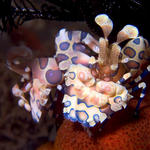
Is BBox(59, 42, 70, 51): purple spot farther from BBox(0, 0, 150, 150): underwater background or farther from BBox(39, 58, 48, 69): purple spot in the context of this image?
BBox(0, 0, 150, 150): underwater background

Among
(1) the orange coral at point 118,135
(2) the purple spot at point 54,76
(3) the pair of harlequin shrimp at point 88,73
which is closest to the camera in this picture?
(3) the pair of harlequin shrimp at point 88,73

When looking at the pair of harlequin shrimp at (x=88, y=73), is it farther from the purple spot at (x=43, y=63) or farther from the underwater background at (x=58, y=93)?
the underwater background at (x=58, y=93)

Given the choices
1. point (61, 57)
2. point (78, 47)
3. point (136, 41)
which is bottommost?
point (61, 57)

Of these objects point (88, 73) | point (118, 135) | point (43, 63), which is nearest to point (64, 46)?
point (43, 63)

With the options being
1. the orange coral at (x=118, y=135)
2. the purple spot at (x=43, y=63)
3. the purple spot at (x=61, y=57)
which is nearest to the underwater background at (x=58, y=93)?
the orange coral at (x=118, y=135)

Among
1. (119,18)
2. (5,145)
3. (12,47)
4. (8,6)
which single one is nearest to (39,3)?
(8,6)

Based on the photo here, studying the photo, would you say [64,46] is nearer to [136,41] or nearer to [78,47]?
[78,47]

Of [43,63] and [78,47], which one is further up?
[78,47]
